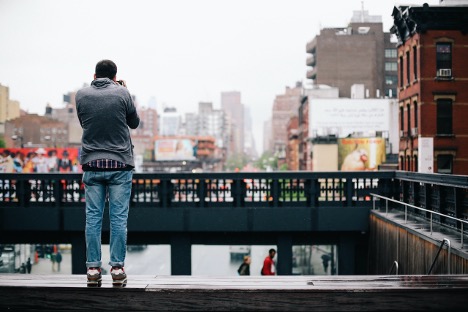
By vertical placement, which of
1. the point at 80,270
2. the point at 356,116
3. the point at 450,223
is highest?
the point at 356,116

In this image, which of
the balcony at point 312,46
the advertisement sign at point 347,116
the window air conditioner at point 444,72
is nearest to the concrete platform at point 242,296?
the window air conditioner at point 444,72

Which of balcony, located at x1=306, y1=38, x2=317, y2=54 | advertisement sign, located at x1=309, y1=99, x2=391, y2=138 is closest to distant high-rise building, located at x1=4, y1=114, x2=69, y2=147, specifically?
balcony, located at x1=306, y1=38, x2=317, y2=54

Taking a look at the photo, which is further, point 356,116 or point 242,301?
point 356,116

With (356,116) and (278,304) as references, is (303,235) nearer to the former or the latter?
(278,304)

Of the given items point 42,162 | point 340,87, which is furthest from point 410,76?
point 42,162

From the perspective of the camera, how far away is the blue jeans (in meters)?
5.89

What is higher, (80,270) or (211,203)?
(211,203)

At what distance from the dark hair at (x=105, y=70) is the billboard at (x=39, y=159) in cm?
10415

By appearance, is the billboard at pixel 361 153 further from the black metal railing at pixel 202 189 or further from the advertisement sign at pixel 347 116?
the black metal railing at pixel 202 189

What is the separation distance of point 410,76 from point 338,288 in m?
38.7

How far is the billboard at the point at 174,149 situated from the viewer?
165750mm

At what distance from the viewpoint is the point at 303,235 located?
56.0 ft

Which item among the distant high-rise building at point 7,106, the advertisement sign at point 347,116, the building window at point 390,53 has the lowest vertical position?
the advertisement sign at point 347,116

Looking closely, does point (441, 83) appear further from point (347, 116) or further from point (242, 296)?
point (347, 116)
